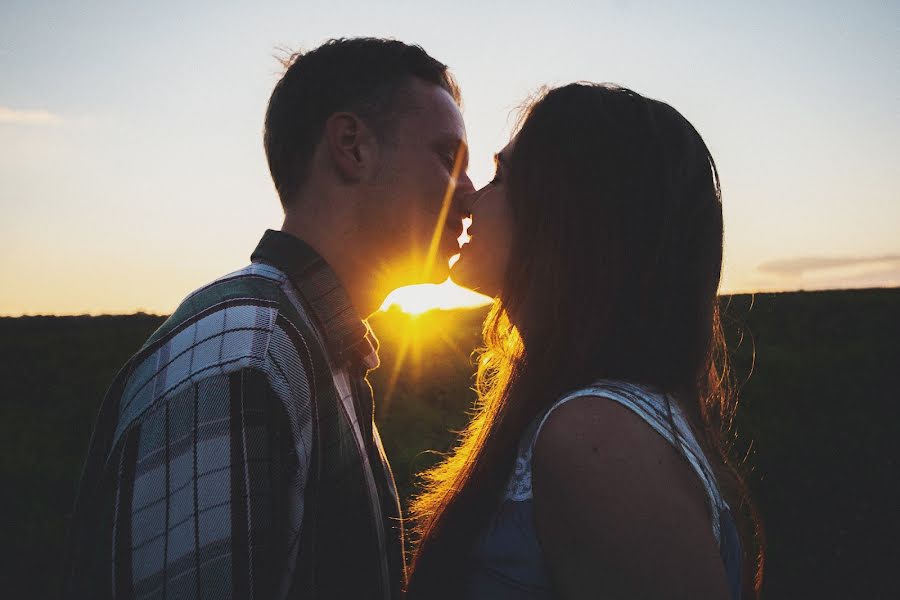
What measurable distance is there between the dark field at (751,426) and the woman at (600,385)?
4.98ft

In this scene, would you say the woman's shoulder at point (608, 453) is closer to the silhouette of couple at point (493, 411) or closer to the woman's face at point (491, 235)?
the silhouette of couple at point (493, 411)

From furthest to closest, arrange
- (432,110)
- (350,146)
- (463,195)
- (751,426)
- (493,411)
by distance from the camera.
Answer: (751,426) → (463,195) → (432,110) → (350,146) → (493,411)

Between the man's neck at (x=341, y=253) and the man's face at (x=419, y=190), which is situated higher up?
the man's face at (x=419, y=190)

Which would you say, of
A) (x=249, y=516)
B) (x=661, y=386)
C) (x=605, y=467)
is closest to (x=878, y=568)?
(x=661, y=386)

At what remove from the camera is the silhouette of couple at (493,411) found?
1.33 meters

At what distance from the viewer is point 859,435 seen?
34.9ft

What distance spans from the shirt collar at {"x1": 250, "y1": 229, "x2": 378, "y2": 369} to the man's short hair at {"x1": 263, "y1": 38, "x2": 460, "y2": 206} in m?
0.52

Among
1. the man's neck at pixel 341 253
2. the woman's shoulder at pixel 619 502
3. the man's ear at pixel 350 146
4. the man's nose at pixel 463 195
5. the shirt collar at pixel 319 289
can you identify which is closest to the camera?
the woman's shoulder at pixel 619 502

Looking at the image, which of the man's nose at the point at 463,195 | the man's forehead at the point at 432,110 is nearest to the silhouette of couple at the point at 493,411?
the man's forehead at the point at 432,110

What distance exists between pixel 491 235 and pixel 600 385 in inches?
32.1

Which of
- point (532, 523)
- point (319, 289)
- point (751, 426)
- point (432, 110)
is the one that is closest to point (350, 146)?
point (432, 110)

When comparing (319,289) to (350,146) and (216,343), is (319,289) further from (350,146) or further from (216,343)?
(350,146)

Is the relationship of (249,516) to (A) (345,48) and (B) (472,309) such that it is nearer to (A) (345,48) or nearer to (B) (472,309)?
(A) (345,48)

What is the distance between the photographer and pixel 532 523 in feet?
4.94
